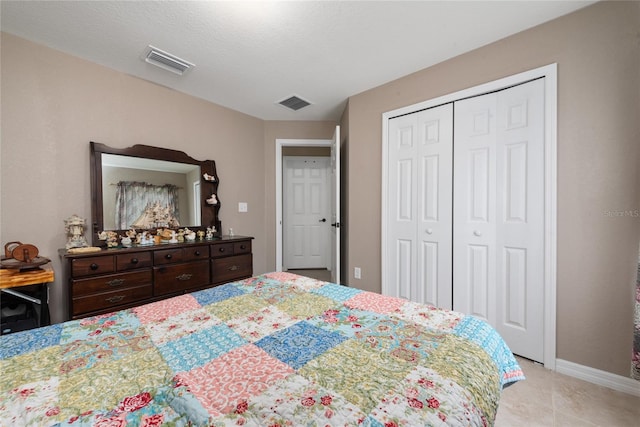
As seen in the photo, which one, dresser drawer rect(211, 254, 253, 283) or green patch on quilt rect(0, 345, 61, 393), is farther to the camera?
dresser drawer rect(211, 254, 253, 283)

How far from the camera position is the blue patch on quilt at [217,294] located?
4.24 ft

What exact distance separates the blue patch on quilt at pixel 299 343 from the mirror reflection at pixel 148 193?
7.27 ft

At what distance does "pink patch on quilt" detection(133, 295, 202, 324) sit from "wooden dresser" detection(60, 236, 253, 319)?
109cm

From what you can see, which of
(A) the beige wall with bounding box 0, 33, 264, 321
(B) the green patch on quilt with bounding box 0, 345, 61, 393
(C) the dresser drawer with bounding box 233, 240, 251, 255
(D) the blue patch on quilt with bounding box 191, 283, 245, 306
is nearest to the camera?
(B) the green patch on quilt with bounding box 0, 345, 61, 393

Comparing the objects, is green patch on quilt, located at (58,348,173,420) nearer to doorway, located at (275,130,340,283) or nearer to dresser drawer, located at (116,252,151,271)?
dresser drawer, located at (116,252,151,271)

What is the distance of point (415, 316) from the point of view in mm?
1119

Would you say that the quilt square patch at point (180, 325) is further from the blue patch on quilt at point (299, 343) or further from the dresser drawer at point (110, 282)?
the dresser drawer at point (110, 282)

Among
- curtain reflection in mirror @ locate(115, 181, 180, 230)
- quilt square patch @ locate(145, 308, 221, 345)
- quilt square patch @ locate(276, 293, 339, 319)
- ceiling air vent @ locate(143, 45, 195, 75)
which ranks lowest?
quilt square patch @ locate(276, 293, 339, 319)

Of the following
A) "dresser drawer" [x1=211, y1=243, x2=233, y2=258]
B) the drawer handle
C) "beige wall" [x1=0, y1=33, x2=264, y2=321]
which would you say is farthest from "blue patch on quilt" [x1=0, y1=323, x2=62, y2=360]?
"dresser drawer" [x1=211, y1=243, x2=233, y2=258]

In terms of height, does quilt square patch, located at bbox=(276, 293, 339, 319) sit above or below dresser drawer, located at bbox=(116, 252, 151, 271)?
below

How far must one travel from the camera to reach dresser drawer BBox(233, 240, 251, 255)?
2835 millimetres

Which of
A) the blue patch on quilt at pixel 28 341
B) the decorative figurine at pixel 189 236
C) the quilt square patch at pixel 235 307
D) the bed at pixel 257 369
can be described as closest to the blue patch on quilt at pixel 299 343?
the bed at pixel 257 369

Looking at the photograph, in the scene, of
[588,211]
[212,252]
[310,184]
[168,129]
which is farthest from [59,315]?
[588,211]

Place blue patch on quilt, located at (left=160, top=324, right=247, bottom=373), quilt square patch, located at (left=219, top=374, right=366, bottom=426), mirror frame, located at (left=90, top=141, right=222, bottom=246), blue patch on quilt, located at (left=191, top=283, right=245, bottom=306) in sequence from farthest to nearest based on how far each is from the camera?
mirror frame, located at (left=90, top=141, right=222, bottom=246) < blue patch on quilt, located at (left=191, top=283, right=245, bottom=306) < blue patch on quilt, located at (left=160, top=324, right=247, bottom=373) < quilt square patch, located at (left=219, top=374, right=366, bottom=426)
